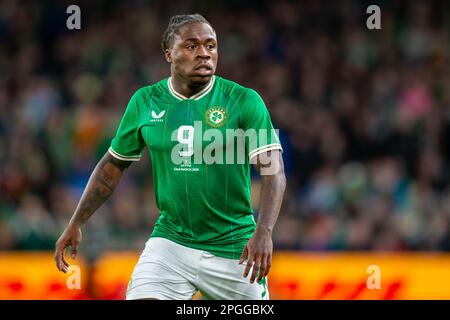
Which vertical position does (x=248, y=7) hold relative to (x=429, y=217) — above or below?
above

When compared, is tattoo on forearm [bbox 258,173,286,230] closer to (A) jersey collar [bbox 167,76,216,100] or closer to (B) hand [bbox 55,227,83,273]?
(A) jersey collar [bbox 167,76,216,100]

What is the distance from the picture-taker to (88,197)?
612 cm

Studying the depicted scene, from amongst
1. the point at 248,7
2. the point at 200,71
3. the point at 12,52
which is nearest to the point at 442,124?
the point at 248,7

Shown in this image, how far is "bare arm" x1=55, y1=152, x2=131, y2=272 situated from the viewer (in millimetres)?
6043

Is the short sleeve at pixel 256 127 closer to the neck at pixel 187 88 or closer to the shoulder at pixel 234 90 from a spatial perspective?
the shoulder at pixel 234 90

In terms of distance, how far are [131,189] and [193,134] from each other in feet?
20.6

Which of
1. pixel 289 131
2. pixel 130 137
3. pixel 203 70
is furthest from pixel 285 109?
pixel 203 70

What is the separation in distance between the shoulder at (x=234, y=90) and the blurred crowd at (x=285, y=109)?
4937mm

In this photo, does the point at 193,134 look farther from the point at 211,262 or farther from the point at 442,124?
the point at 442,124

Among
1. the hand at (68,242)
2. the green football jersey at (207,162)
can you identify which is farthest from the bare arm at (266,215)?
the hand at (68,242)

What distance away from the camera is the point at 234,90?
5.91m

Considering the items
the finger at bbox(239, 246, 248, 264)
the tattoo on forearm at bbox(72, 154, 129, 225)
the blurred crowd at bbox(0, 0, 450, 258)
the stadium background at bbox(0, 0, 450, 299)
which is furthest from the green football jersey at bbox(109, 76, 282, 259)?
the blurred crowd at bbox(0, 0, 450, 258)

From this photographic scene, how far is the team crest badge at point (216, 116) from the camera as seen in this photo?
5793mm

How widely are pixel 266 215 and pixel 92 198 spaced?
131 centimetres
